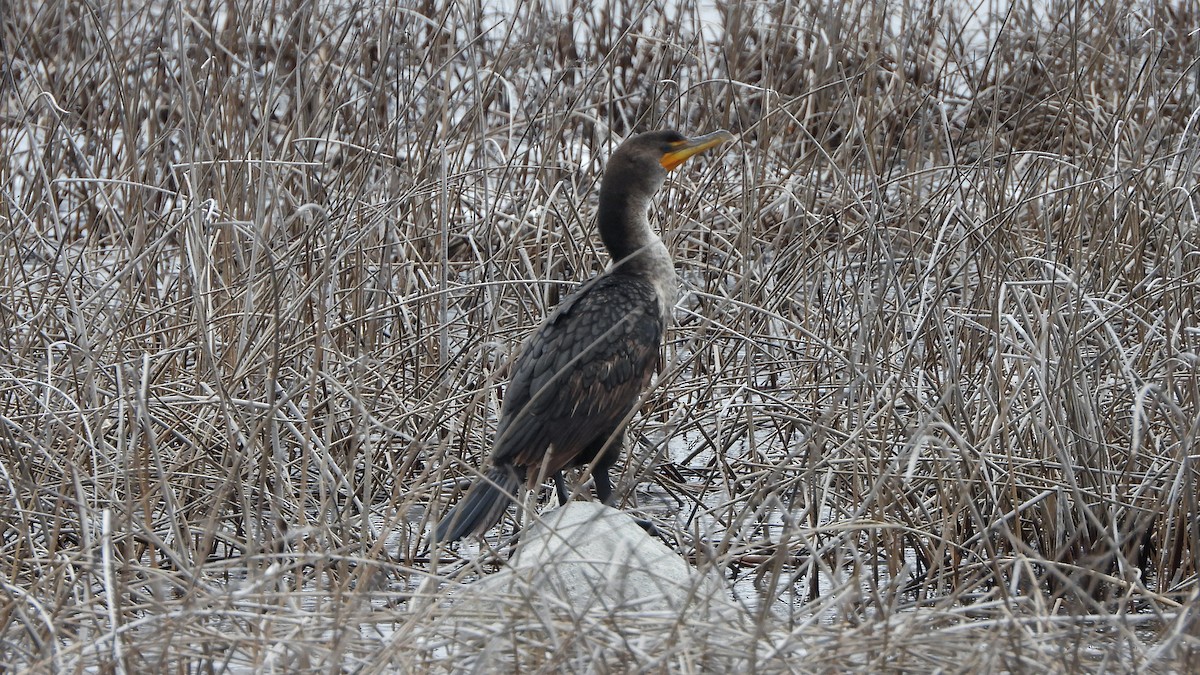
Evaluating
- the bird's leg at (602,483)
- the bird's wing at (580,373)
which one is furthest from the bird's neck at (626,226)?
the bird's leg at (602,483)

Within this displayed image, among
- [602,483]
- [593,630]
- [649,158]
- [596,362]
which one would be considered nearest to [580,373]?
[596,362]

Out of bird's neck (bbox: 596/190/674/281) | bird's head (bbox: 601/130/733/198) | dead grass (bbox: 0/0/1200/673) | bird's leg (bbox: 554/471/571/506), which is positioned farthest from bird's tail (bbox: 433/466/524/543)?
bird's head (bbox: 601/130/733/198)

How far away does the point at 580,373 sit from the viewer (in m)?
3.50

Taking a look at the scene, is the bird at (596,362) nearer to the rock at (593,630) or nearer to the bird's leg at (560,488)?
the bird's leg at (560,488)

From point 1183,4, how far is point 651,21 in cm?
239

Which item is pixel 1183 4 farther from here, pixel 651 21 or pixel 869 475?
pixel 869 475

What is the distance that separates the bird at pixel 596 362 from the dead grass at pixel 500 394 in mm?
140

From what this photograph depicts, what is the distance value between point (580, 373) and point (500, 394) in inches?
30.7

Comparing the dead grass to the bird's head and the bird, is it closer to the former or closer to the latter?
the bird

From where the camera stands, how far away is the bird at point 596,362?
11.2ft

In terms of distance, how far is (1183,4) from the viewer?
6.78 meters

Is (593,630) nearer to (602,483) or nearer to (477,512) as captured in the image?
(477,512)

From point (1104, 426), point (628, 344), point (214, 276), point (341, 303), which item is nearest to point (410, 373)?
point (341, 303)

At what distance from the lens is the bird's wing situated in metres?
3.44
